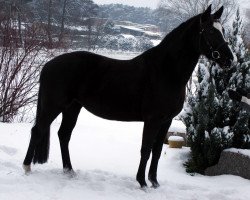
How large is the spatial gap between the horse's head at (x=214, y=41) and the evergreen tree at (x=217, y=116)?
1281 mm

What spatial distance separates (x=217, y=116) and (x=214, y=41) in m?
1.57

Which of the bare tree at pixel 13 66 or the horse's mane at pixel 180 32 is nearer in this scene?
the horse's mane at pixel 180 32

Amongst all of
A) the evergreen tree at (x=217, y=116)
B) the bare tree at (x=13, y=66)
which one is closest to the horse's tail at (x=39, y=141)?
the evergreen tree at (x=217, y=116)

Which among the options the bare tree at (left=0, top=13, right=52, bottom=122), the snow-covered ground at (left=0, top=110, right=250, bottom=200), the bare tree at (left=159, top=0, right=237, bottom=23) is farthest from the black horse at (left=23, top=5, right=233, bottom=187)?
the bare tree at (left=159, top=0, right=237, bottom=23)

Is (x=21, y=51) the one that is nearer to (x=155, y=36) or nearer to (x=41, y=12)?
(x=41, y=12)

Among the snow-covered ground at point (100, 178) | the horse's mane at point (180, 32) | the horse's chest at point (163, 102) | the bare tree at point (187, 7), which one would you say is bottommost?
Answer: the snow-covered ground at point (100, 178)

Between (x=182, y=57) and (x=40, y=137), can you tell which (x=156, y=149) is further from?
(x=40, y=137)

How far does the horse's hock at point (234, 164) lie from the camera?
4766mm

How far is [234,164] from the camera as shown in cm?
488

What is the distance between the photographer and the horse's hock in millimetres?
4766

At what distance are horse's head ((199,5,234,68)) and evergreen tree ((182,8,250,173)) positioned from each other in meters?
1.28

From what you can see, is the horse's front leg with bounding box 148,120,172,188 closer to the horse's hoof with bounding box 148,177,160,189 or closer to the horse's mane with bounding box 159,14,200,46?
the horse's hoof with bounding box 148,177,160,189

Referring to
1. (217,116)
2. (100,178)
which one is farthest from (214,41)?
(100,178)

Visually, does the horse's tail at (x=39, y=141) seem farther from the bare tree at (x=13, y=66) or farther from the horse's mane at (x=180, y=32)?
the bare tree at (x=13, y=66)
